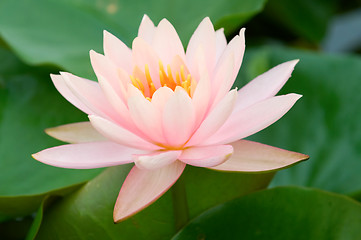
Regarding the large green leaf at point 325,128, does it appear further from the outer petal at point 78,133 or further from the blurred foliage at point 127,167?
the outer petal at point 78,133

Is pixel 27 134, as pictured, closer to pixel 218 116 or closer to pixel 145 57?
pixel 145 57

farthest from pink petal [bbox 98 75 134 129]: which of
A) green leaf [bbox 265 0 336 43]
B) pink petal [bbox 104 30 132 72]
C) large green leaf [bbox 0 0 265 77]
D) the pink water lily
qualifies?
green leaf [bbox 265 0 336 43]

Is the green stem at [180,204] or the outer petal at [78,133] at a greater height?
the outer petal at [78,133]

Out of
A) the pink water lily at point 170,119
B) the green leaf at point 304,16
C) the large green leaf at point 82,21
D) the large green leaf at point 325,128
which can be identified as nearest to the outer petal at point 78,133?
the pink water lily at point 170,119

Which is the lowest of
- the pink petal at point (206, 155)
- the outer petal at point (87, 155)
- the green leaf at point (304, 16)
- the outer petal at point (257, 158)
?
the green leaf at point (304, 16)

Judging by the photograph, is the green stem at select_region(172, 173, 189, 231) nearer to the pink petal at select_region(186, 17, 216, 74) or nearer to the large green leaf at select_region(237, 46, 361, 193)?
the pink petal at select_region(186, 17, 216, 74)

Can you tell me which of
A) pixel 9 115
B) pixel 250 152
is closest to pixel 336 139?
pixel 250 152

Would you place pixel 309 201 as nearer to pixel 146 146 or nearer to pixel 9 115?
pixel 146 146
